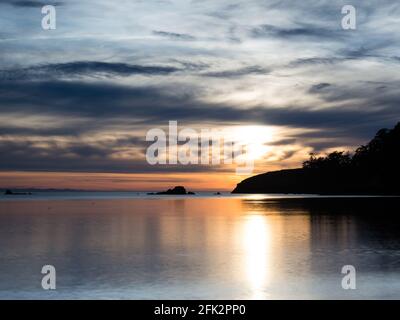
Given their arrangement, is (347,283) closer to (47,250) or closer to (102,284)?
(102,284)

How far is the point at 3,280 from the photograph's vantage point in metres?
25.6

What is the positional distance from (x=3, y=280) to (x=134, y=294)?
7.31 m

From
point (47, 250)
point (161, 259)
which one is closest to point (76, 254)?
point (47, 250)

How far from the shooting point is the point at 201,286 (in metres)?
24.4

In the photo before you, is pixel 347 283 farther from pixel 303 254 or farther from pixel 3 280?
pixel 3 280
